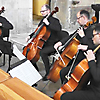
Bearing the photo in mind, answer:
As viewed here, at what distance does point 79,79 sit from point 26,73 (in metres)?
0.48

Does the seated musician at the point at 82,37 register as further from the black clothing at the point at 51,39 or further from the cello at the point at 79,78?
the black clothing at the point at 51,39

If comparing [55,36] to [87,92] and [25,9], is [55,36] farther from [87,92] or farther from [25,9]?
[25,9]

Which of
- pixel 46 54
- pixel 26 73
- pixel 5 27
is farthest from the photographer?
pixel 5 27

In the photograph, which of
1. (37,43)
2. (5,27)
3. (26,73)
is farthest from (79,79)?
(5,27)

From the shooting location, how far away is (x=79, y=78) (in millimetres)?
1567

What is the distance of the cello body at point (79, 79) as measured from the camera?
60.3 inches

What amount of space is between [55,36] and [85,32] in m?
0.75

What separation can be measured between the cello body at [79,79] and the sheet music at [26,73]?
312 millimetres

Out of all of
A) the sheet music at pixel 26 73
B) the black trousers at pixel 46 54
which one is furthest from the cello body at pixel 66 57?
the sheet music at pixel 26 73

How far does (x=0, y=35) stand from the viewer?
3035mm

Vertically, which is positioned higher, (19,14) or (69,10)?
(69,10)

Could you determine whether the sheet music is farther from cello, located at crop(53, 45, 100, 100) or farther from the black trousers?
the black trousers

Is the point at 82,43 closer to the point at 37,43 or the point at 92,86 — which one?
the point at 92,86

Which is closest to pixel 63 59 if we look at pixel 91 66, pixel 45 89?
pixel 45 89
